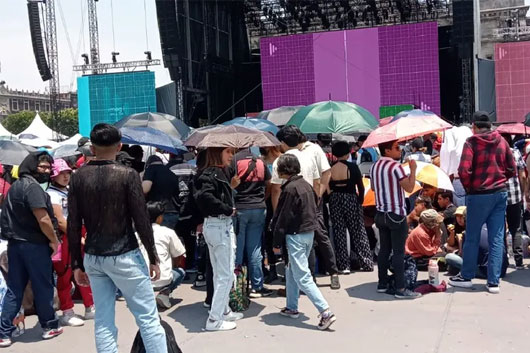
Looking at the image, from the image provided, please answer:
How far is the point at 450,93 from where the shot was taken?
26016 mm

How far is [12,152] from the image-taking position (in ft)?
24.9

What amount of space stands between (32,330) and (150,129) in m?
2.78

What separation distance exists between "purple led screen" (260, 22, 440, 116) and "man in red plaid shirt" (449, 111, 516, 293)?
57.5 ft

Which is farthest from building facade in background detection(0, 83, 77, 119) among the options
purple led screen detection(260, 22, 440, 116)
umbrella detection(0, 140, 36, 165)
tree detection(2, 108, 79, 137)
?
umbrella detection(0, 140, 36, 165)

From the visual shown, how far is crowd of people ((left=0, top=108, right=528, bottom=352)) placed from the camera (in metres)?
3.66

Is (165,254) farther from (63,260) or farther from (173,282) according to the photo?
(63,260)

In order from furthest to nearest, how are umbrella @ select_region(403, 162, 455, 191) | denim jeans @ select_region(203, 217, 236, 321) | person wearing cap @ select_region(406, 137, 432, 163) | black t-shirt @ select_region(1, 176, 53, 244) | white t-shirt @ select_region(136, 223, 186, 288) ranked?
person wearing cap @ select_region(406, 137, 432, 163) → umbrella @ select_region(403, 162, 455, 191) → white t-shirt @ select_region(136, 223, 186, 288) → denim jeans @ select_region(203, 217, 236, 321) → black t-shirt @ select_region(1, 176, 53, 244)

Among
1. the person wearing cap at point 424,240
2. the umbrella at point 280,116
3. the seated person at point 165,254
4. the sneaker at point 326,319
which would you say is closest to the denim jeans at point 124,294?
the sneaker at point 326,319

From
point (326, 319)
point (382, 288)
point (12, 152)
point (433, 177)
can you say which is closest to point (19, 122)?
point (12, 152)

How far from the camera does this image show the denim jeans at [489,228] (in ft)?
19.2

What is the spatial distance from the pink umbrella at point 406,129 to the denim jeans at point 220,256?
174 cm

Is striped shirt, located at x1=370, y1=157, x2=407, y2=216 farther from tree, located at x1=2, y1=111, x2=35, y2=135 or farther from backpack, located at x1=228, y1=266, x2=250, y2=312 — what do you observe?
tree, located at x1=2, y1=111, x2=35, y2=135

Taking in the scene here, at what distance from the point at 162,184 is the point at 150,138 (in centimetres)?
67

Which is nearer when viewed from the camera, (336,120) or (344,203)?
(344,203)
